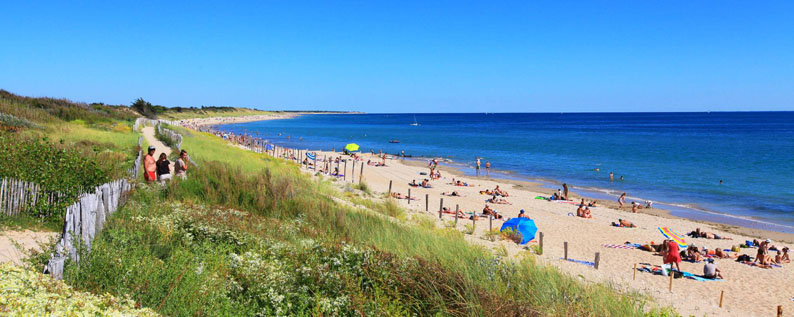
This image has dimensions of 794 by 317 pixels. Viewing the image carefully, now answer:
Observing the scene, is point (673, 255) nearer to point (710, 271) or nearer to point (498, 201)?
point (710, 271)

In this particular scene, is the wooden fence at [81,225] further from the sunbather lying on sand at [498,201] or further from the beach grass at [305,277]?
the sunbather lying on sand at [498,201]

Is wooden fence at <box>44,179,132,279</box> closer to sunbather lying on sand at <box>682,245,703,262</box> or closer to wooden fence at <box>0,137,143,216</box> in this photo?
wooden fence at <box>0,137,143,216</box>

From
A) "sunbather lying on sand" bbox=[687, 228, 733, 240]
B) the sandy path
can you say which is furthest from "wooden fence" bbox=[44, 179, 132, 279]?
"sunbather lying on sand" bbox=[687, 228, 733, 240]

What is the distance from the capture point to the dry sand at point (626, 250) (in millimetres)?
11250

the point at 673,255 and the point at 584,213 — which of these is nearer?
the point at 673,255

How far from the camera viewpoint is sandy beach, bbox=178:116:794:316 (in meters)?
11.3

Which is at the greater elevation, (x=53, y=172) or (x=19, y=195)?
(x=53, y=172)

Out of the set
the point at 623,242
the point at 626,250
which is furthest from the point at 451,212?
the point at 626,250

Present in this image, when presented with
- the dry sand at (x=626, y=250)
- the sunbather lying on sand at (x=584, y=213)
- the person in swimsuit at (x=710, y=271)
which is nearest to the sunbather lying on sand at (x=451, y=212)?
the dry sand at (x=626, y=250)

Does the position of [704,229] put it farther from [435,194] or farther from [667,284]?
[435,194]

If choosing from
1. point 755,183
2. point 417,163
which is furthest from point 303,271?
point 417,163

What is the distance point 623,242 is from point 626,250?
3.94 ft

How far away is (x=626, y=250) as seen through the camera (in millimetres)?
16625

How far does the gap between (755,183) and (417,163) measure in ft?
82.1
